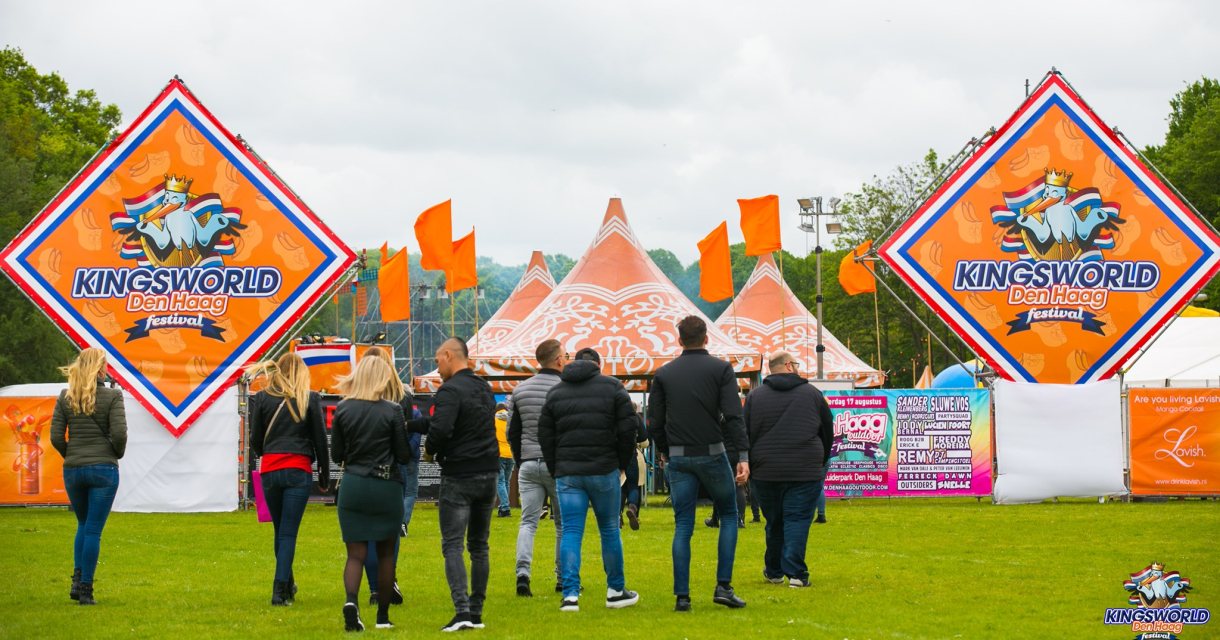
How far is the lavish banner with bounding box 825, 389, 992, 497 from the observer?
23.1 m

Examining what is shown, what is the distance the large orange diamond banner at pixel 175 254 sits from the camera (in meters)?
23.5

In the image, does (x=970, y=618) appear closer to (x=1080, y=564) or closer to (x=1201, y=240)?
(x=1080, y=564)

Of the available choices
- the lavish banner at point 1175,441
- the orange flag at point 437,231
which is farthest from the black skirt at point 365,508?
the orange flag at point 437,231

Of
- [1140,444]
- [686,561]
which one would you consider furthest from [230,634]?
[1140,444]

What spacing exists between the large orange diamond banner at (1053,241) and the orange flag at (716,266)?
6107mm

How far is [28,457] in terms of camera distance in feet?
78.1

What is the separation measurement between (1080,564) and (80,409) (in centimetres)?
895

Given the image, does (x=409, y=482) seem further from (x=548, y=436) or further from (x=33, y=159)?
(x=33, y=159)

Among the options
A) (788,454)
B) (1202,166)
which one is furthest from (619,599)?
(1202,166)

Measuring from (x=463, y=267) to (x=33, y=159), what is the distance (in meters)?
27.0

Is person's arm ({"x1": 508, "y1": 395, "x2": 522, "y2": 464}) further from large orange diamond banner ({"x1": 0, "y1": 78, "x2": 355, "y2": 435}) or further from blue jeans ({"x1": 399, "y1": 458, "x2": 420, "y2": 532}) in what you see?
large orange diamond banner ({"x1": 0, "y1": 78, "x2": 355, "y2": 435})

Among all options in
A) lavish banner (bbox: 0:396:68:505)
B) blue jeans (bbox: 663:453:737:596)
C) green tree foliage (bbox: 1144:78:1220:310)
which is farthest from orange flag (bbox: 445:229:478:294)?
green tree foliage (bbox: 1144:78:1220:310)

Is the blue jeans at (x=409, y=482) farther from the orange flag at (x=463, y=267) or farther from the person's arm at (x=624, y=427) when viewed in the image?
the orange flag at (x=463, y=267)

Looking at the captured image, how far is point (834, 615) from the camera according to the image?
1002 cm
